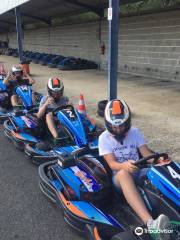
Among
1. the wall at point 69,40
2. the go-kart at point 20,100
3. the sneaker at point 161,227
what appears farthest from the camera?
the wall at point 69,40

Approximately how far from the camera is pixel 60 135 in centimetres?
532

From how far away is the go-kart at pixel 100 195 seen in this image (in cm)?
295

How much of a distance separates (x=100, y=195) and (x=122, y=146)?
1.77 feet

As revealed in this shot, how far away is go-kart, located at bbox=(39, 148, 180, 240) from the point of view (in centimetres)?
295

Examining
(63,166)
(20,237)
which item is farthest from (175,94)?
(20,237)

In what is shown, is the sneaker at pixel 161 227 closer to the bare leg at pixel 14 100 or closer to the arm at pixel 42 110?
the arm at pixel 42 110

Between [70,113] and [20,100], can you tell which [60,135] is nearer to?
[70,113]

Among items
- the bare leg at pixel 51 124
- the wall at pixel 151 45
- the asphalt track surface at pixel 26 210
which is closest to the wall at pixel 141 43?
the wall at pixel 151 45

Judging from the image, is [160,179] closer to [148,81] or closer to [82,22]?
[148,81]

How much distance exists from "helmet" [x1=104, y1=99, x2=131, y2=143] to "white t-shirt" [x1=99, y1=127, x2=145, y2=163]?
0.08m

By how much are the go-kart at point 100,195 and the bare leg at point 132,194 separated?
0.12m

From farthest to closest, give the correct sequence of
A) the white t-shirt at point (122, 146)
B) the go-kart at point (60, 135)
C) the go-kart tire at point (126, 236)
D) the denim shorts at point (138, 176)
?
the go-kart at point (60, 135) < the white t-shirt at point (122, 146) < the denim shorts at point (138, 176) < the go-kart tire at point (126, 236)

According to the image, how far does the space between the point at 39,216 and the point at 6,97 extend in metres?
4.57

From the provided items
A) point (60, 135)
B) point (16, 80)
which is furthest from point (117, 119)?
point (16, 80)
